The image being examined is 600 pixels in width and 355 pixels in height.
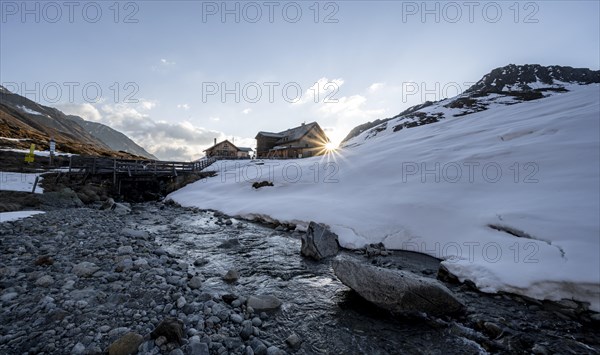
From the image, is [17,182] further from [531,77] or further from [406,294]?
[531,77]

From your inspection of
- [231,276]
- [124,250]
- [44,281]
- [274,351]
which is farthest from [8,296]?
[274,351]

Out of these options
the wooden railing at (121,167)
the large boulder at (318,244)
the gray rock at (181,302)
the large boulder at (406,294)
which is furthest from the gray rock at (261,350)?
the wooden railing at (121,167)

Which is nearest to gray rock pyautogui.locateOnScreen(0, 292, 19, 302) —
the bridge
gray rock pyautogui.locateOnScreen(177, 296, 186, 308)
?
gray rock pyautogui.locateOnScreen(177, 296, 186, 308)

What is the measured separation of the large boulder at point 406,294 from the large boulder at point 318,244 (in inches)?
99.4

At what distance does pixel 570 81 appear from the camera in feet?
305

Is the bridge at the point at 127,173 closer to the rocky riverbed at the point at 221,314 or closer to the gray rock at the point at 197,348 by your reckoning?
the rocky riverbed at the point at 221,314

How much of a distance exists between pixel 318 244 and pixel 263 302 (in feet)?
10.0

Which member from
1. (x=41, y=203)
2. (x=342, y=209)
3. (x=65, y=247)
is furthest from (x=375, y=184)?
(x=41, y=203)

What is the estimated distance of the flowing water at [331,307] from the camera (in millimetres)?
3689

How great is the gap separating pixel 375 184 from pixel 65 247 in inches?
469

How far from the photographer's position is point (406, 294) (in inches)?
169

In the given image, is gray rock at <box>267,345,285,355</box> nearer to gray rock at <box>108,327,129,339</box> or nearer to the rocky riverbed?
the rocky riverbed

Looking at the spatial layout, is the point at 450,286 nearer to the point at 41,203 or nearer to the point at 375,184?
the point at 375,184

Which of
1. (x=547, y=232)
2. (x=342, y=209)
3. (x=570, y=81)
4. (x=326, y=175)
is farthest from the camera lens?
(x=570, y=81)
